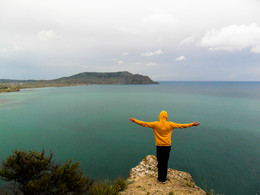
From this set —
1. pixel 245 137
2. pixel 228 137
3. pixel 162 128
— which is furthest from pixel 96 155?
pixel 245 137

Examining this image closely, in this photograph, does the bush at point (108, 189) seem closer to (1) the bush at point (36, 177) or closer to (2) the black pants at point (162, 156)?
(1) the bush at point (36, 177)

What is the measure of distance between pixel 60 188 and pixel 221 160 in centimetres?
1508

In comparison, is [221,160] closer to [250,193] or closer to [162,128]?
[250,193]

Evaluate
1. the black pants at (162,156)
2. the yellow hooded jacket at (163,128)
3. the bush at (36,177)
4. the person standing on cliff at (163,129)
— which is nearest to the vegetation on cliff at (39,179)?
the bush at (36,177)

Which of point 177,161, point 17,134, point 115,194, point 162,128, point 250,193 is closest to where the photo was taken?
point 162,128

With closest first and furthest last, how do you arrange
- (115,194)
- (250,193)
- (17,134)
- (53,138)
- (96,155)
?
(115,194)
(250,193)
(96,155)
(53,138)
(17,134)

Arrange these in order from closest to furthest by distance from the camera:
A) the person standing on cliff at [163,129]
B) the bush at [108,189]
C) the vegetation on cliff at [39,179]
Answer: the person standing on cliff at [163,129] → the bush at [108,189] → the vegetation on cliff at [39,179]

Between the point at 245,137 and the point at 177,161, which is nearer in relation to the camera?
the point at 177,161

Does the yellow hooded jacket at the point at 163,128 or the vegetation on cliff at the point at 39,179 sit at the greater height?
the yellow hooded jacket at the point at 163,128

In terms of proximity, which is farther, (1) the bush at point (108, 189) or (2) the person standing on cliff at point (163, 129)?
(1) the bush at point (108, 189)

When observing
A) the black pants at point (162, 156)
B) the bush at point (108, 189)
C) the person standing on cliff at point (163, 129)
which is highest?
the person standing on cliff at point (163, 129)

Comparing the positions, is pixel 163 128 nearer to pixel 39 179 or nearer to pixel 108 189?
pixel 108 189

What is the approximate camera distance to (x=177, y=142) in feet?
60.1

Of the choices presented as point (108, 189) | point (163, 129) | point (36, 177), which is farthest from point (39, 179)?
point (163, 129)
